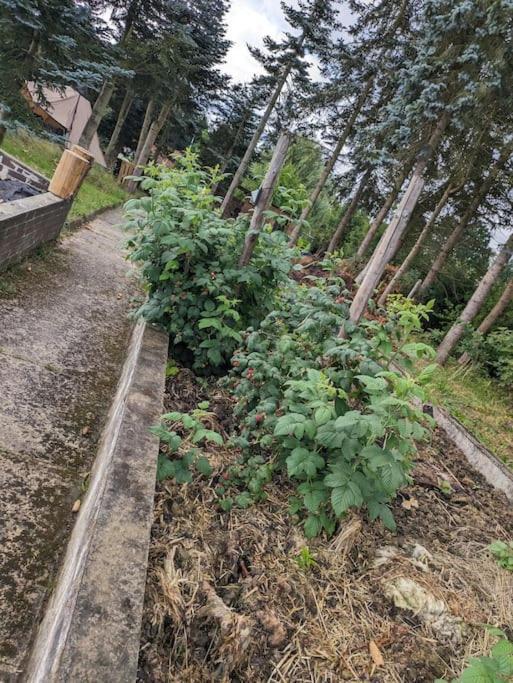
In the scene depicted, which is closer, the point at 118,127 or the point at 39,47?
the point at 39,47

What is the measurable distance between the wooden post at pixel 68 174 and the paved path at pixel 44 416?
3.51ft

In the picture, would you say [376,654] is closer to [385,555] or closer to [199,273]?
[385,555]

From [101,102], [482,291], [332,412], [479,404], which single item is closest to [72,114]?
[101,102]

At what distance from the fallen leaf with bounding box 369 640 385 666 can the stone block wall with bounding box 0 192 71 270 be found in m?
3.66

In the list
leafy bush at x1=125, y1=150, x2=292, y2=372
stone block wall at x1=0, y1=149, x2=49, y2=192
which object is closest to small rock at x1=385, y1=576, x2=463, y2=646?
leafy bush at x1=125, y1=150, x2=292, y2=372

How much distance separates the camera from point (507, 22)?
3.19 m

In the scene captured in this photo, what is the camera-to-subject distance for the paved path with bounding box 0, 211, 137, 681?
4.72 feet

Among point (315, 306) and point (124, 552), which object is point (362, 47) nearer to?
point (315, 306)

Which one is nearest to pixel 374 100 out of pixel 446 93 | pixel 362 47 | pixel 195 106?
pixel 362 47

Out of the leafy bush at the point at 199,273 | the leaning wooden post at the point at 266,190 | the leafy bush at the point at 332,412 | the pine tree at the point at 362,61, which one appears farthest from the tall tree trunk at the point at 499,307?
the leafy bush at the point at 332,412

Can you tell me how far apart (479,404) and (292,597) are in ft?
20.7

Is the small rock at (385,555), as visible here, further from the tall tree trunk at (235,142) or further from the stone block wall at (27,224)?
the tall tree trunk at (235,142)

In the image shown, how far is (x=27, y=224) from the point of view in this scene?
154 inches

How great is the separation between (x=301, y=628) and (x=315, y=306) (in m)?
1.77
